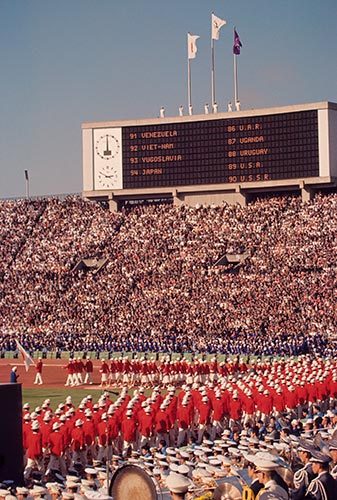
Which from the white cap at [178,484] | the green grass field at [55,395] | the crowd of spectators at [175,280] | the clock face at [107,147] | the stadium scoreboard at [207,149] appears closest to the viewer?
the white cap at [178,484]

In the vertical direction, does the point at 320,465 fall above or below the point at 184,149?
below

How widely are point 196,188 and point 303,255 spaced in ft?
24.0

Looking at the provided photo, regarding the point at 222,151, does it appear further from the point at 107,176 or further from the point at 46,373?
the point at 46,373

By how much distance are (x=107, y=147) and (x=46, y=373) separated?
1743 centimetres

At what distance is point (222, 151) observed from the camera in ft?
161

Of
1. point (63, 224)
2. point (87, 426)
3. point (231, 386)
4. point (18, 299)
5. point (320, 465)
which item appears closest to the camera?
point (320, 465)

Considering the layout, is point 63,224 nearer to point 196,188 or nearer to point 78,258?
point 78,258

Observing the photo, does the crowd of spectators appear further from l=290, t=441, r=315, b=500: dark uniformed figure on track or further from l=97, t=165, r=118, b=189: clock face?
l=290, t=441, r=315, b=500: dark uniformed figure on track

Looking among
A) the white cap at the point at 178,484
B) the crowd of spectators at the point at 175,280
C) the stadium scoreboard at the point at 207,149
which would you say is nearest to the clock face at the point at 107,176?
the stadium scoreboard at the point at 207,149

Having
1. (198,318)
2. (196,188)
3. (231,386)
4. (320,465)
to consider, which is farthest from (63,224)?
(320,465)

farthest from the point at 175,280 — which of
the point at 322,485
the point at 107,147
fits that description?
the point at 322,485

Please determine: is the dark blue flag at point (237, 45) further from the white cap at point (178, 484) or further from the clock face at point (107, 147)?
the white cap at point (178, 484)

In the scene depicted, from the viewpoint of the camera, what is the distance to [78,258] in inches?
2046

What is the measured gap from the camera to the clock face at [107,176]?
52.0 meters
